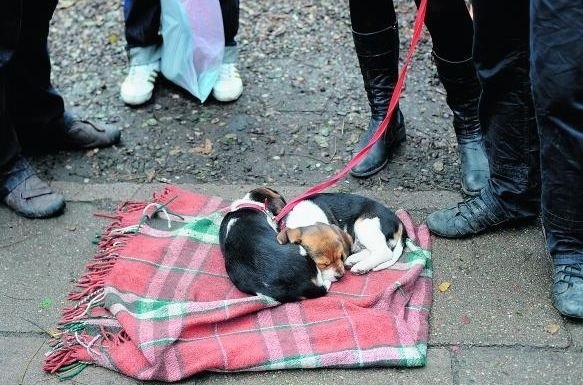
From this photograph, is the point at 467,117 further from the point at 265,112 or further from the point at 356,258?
the point at 265,112

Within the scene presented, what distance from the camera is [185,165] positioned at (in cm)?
437

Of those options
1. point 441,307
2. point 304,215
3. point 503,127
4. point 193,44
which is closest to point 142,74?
point 193,44

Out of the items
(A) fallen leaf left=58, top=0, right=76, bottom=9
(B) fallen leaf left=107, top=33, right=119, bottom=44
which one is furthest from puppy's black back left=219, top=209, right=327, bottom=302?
(A) fallen leaf left=58, top=0, right=76, bottom=9

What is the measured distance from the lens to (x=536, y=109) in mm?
2971

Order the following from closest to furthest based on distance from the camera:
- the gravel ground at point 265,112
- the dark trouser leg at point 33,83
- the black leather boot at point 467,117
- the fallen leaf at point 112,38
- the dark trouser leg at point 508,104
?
the dark trouser leg at point 508,104
the black leather boot at point 467,117
the dark trouser leg at point 33,83
the gravel ground at point 265,112
the fallen leaf at point 112,38

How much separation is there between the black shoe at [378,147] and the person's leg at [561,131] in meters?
1.08

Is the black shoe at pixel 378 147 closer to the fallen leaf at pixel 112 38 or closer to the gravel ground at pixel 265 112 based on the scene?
the gravel ground at pixel 265 112

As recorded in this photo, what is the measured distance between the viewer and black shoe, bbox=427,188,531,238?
361cm

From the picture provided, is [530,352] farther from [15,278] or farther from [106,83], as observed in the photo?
[106,83]

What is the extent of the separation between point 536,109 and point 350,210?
3.12 feet

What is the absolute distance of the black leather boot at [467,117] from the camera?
12.4ft

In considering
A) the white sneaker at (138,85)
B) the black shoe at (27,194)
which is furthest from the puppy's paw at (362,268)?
the white sneaker at (138,85)

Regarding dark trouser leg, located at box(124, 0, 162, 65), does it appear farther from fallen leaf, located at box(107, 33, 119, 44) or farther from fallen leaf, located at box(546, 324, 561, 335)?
fallen leaf, located at box(546, 324, 561, 335)

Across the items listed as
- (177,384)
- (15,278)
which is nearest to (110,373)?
(177,384)
